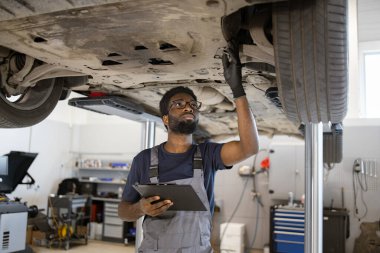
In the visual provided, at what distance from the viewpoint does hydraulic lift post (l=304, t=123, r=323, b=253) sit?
8.02 feet

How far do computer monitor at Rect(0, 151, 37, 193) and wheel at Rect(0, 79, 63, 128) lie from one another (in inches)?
116

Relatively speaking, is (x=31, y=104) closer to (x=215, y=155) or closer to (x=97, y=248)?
(x=215, y=155)

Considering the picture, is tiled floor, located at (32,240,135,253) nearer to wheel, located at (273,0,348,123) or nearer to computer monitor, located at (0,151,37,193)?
computer monitor, located at (0,151,37,193)

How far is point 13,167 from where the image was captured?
5.12 m

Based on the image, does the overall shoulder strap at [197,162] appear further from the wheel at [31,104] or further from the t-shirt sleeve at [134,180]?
the wheel at [31,104]

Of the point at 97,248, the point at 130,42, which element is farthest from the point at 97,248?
the point at 130,42

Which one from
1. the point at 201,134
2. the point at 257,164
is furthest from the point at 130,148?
the point at 201,134

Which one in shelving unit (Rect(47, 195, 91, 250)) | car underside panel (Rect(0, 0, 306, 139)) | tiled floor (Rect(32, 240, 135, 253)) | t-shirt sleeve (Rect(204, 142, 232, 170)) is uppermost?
car underside panel (Rect(0, 0, 306, 139))

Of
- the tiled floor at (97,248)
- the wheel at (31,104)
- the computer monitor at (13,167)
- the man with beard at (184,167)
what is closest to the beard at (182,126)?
the man with beard at (184,167)

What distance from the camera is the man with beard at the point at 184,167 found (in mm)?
1670

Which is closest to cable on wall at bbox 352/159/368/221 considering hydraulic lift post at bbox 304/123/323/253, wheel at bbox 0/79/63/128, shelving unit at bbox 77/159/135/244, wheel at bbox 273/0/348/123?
hydraulic lift post at bbox 304/123/323/253

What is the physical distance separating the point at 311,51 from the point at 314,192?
152 centimetres

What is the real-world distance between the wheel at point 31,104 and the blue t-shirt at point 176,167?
76cm

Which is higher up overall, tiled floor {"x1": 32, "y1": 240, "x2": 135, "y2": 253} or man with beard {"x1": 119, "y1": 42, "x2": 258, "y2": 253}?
man with beard {"x1": 119, "y1": 42, "x2": 258, "y2": 253}
